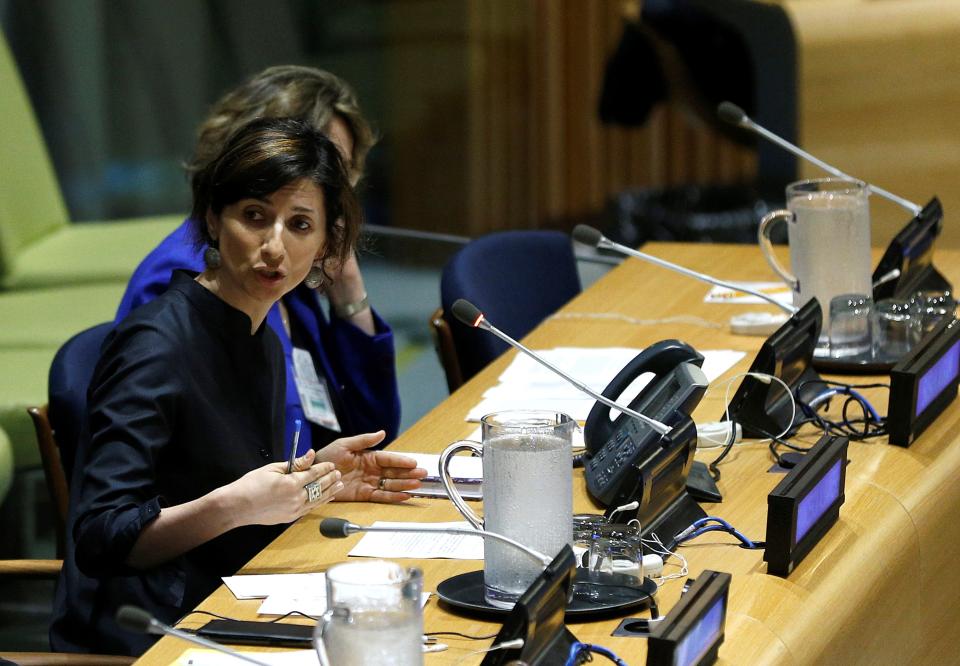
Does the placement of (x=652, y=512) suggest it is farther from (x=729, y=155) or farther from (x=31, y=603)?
(x=729, y=155)

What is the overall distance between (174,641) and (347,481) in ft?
1.52

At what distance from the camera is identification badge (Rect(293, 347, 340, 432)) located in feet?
8.32

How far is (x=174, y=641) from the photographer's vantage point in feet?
4.96

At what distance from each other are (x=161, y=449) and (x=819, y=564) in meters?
0.81

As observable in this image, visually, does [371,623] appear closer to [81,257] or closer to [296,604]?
[296,604]

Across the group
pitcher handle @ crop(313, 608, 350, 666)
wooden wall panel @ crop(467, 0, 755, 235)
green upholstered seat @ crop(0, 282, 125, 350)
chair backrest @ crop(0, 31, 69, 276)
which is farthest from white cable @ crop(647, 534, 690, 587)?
wooden wall panel @ crop(467, 0, 755, 235)

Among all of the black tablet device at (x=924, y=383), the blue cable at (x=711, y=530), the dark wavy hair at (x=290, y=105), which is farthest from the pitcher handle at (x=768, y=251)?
the blue cable at (x=711, y=530)

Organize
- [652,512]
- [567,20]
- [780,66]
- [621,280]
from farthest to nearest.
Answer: [567,20], [780,66], [621,280], [652,512]

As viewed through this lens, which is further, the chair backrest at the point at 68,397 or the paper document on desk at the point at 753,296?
the paper document on desk at the point at 753,296

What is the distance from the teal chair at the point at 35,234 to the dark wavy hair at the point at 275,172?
187cm

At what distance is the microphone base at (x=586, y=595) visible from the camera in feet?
4.96

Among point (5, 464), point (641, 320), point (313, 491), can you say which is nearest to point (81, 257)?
point (5, 464)

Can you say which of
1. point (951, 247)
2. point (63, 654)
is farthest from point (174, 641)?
point (951, 247)

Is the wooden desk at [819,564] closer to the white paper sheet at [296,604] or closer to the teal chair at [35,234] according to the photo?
the white paper sheet at [296,604]
